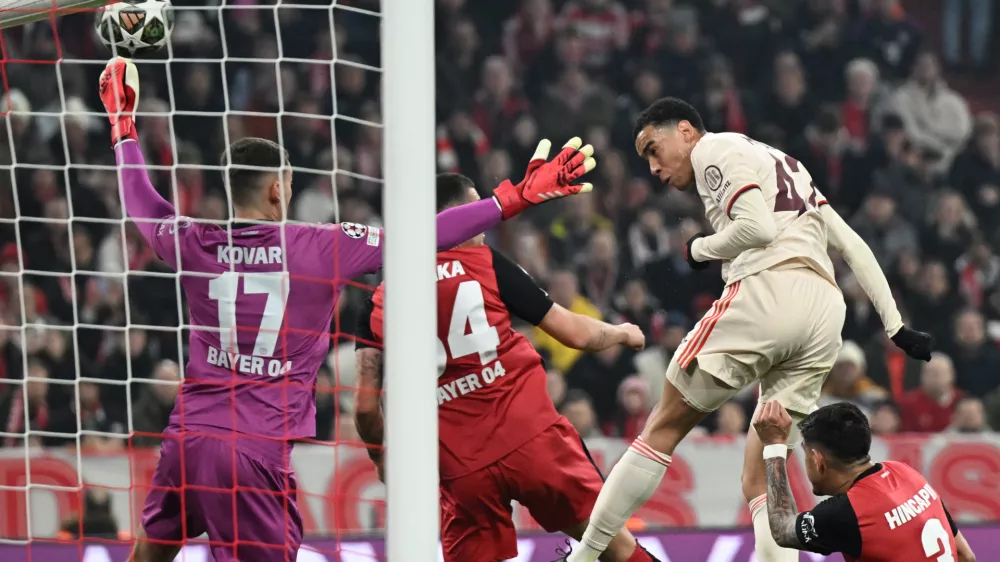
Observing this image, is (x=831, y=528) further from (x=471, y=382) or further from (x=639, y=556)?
(x=471, y=382)

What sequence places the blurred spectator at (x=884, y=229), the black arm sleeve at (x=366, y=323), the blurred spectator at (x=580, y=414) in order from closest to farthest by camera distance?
the black arm sleeve at (x=366, y=323), the blurred spectator at (x=580, y=414), the blurred spectator at (x=884, y=229)

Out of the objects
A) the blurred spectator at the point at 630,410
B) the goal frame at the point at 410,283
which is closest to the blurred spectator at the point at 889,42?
the blurred spectator at the point at 630,410

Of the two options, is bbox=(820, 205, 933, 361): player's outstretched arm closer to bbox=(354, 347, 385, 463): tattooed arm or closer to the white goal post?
bbox=(354, 347, 385, 463): tattooed arm

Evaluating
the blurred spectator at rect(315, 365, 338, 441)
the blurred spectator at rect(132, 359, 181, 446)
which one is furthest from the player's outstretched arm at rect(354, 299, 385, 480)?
the blurred spectator at rect(132, 359, 181, 446)

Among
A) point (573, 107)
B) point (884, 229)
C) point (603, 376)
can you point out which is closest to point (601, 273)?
point (603, 376)

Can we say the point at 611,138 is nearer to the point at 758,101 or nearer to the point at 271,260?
the point at 758,101

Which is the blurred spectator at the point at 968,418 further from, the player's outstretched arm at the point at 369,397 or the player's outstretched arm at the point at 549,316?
the player's outstretched arm at the point at 369,397

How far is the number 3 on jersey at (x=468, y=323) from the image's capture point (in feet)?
17.7

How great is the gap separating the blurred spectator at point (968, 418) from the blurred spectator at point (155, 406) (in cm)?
482

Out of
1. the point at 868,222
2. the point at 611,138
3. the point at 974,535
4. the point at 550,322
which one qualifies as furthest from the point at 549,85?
the point at 550,322

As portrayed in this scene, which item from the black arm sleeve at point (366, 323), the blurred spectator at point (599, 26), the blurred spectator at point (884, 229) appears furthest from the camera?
the blurred spectator at point (599, 26)

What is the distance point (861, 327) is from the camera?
1005 cm

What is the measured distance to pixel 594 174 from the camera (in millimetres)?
11000

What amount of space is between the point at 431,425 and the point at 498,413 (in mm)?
1588
